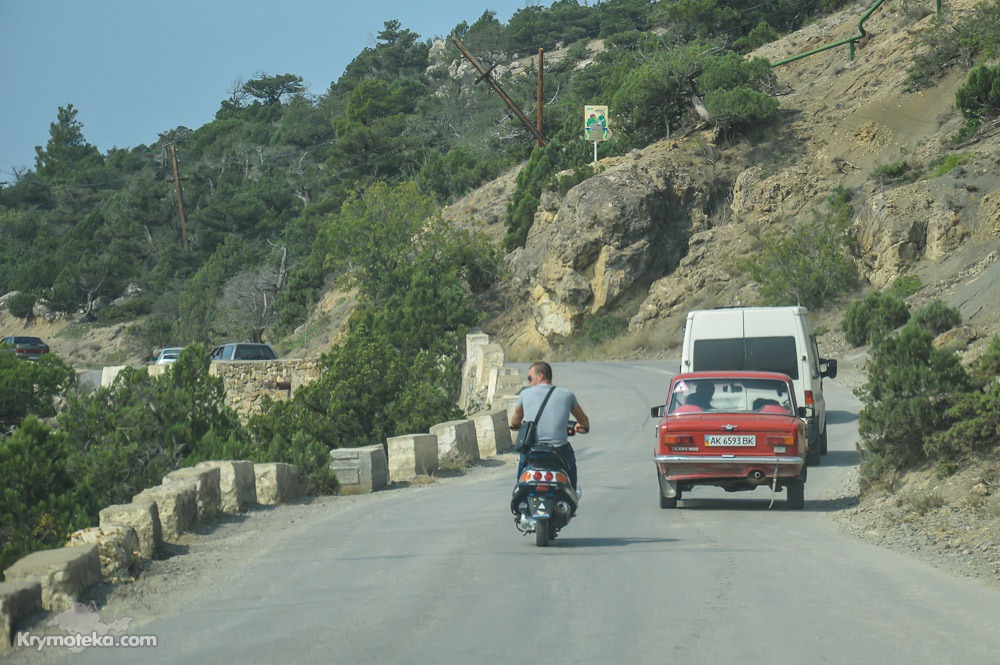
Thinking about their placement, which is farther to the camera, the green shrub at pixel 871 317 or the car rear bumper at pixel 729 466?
the green shrub at pixel 871 317

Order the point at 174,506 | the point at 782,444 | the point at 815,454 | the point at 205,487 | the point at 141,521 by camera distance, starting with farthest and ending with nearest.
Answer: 1. the point at 815,454
2. the point at 782,444
3. the point at 205,487
4. the point at 174,506
5. the point at 141,521

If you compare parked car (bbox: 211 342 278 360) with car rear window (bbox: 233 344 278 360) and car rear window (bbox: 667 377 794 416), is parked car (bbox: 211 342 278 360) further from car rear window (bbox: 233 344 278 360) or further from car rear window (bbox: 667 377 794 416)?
car rear window (bbox: 667 377 794 416)

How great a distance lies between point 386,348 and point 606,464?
9219 mm

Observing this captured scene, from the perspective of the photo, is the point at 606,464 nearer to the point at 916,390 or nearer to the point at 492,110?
the point at 916,390

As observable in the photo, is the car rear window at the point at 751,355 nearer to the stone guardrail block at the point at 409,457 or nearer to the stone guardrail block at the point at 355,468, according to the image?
the stone guardrail block at the point at 409,457

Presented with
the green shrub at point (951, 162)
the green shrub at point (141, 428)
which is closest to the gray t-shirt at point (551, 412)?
the green shrub at point (141, 428)

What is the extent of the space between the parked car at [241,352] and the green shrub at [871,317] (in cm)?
2200

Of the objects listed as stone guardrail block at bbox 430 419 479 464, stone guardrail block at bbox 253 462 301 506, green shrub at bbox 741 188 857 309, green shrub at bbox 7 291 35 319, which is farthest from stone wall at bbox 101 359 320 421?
green shrub at bbox 7 291 35 319

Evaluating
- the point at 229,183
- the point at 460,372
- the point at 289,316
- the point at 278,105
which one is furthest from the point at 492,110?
the point at 460,372

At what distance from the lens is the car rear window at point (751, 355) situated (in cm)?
1722

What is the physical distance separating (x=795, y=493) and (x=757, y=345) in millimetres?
4556

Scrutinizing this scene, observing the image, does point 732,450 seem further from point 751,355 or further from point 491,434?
point 491,434

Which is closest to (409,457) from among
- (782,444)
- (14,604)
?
(782,444)

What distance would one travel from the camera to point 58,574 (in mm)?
7691
